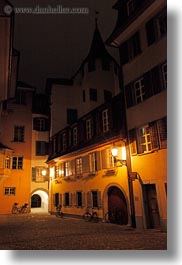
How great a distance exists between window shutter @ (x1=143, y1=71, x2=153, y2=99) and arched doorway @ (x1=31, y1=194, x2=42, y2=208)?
1381 centimetres

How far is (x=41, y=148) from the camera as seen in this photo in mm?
19469

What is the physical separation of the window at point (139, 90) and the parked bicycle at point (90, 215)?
5.59 metres

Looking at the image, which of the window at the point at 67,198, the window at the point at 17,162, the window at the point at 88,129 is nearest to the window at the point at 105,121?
the window at the point at 88,129

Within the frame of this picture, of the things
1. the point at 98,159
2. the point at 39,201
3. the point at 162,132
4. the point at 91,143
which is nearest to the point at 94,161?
the point at 98,159

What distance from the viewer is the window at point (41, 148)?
762 inches

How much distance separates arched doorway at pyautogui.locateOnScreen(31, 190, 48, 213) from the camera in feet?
63.1

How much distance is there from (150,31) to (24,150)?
13.3 m

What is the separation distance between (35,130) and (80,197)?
7.85 meters

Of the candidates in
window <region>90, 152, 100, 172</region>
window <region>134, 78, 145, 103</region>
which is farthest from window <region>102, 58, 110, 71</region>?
window <region>134, 78, 145, 103</region>

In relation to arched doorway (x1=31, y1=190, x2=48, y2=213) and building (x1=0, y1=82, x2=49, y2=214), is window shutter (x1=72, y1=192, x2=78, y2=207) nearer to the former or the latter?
building (x1=0, y1=82, x2=49, y2=214)

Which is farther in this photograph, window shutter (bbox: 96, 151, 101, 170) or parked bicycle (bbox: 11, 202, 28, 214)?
parked bicycle (bbox: 11, 202, 28, 214)

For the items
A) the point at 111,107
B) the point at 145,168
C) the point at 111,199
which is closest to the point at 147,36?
the point at 111,107

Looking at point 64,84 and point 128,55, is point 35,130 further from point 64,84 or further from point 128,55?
point 128,55

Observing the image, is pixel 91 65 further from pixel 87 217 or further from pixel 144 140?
pixel 144 140
